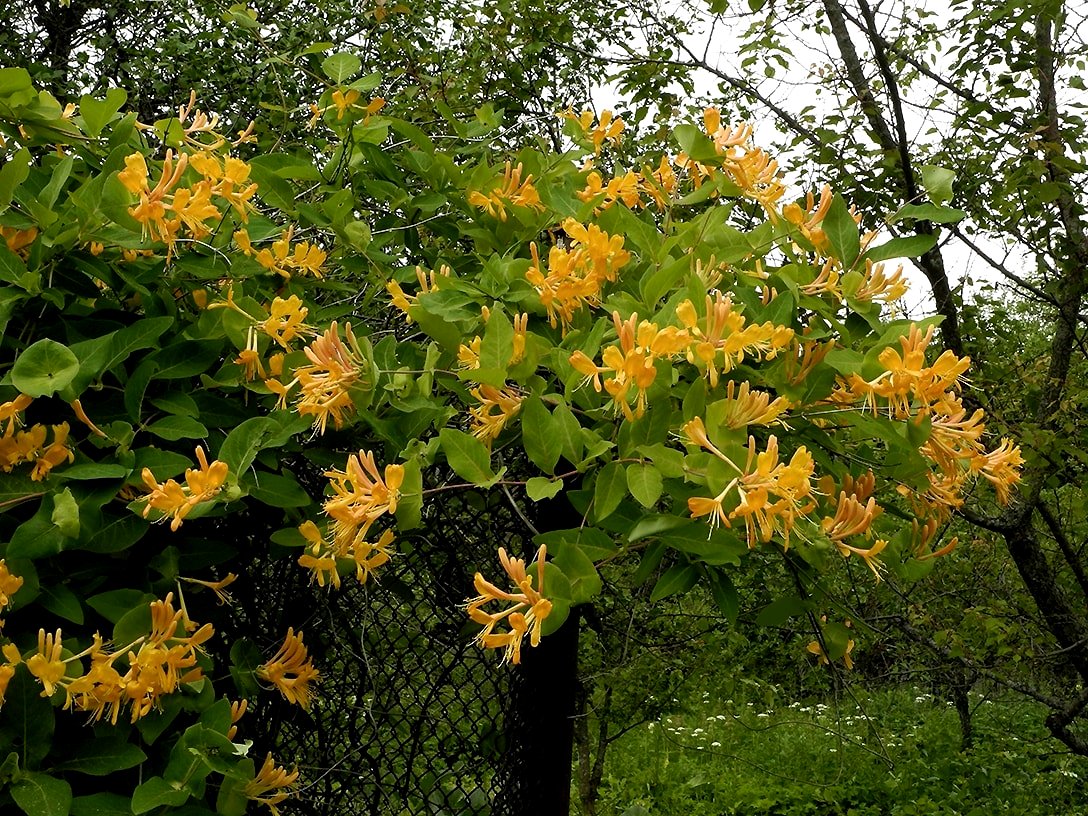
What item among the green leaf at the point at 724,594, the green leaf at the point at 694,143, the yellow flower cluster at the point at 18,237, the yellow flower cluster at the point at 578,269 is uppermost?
the green leaf at the point at 694,143

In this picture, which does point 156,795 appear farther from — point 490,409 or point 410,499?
point 490,409

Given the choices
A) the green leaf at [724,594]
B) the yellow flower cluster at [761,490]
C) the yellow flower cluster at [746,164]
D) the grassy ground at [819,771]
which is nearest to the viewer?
the yellow flower cluster at [761,490]

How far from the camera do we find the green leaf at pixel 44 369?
3.04 ft

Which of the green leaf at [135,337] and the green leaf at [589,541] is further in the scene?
the green leaf at [135,337]

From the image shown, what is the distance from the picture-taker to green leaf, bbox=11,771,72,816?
3.03ft

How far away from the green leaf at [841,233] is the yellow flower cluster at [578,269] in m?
0.22

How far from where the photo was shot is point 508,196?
126 cm

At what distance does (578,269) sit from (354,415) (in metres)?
0.27

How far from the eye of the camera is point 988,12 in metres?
2.74

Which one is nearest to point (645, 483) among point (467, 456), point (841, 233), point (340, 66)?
point (467, 456)

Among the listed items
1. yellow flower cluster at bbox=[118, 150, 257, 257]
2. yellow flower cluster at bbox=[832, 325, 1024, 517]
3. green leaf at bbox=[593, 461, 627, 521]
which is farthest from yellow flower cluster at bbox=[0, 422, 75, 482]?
yellow flower cluster at bbox=[832, 325, 1024, 517]

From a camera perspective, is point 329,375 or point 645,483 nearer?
point 645,483

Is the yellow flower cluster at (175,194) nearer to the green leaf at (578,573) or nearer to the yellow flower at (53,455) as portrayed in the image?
the yellow flower at (53,455)

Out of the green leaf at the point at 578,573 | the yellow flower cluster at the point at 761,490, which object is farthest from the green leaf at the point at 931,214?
the green leaf at the point at 578,573
